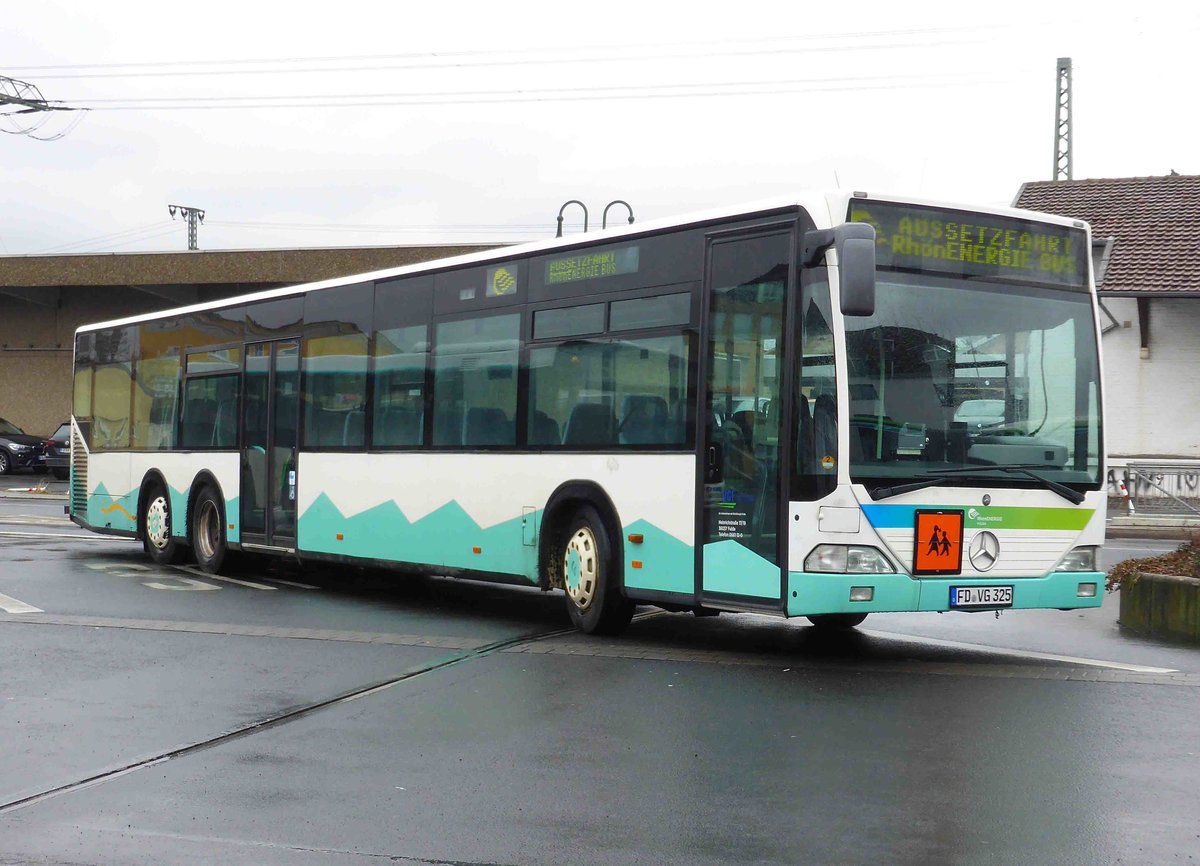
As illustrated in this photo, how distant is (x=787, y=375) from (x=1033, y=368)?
5.69 ft

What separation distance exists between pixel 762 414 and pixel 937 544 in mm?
1398

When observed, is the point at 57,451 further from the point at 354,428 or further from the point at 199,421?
the point at 354,428

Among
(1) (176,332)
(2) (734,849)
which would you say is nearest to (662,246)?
(2) (734,849)

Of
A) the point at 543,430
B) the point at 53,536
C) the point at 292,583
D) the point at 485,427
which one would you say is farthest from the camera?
the point at 53,536

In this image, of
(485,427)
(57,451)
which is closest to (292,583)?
(485,427)

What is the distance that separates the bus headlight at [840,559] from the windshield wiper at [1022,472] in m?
0.71

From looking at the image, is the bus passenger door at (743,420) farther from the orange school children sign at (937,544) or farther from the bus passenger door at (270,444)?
the bus passenger door at (270,444)

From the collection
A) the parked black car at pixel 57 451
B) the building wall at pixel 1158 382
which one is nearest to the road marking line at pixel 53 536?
the parked black car at pixel 57 451

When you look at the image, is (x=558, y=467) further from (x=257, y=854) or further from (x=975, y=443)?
(x=257, y=854)

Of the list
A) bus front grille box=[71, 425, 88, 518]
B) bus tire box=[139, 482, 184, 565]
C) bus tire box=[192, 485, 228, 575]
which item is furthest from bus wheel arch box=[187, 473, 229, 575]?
bus front grille box=[71, 425, 88, 518]

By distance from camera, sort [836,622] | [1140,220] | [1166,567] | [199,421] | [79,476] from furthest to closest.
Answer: [1140,220] → [79,476] → [199,421] → [836,622] → [1166,567]

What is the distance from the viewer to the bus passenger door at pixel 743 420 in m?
9.69

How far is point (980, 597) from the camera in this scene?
9.67m

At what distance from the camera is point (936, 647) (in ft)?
36.5
